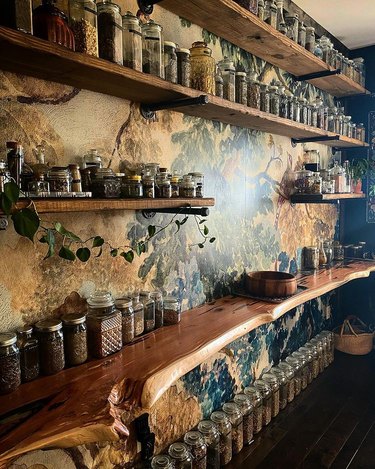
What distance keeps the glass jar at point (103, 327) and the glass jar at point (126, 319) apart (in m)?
0.05

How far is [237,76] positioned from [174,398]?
158 cm

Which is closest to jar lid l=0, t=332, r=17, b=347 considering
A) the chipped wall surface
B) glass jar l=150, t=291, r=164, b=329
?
the chipped wall surface

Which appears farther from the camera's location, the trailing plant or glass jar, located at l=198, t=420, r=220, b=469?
glass jar, located at l=198, t=420, r=220, b=469

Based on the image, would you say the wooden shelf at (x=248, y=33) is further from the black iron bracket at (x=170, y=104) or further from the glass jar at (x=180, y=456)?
the glass jar at (x=180, y=456)

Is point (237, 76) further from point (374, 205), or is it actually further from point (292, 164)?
point (374, 205)

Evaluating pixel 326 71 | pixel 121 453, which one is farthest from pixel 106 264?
pixel 326 71

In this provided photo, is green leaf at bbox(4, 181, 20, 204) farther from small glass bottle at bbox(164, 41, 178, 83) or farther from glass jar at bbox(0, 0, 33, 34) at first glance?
small glass bottle at bbox(164, 41, 178, 83)

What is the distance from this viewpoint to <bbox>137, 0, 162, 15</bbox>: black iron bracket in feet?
5.07

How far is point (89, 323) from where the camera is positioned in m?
1.31

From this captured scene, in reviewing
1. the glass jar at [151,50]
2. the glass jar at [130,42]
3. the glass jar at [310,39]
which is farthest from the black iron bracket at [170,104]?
the glass jar at [310,39]

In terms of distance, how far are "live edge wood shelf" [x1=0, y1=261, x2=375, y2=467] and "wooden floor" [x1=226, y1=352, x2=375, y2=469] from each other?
0.88 meters

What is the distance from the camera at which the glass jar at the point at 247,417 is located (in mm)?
2180

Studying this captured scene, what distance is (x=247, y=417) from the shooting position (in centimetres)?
219

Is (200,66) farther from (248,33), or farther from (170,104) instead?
(248,33)
